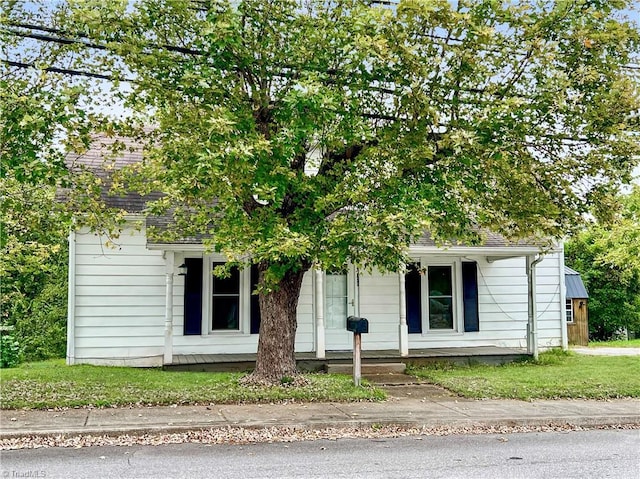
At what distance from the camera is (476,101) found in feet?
28.1

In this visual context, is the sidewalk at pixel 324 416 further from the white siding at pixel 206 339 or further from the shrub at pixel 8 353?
the shrub at pixel 8 353

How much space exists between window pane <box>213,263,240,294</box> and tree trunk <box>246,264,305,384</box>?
3441 millimetres

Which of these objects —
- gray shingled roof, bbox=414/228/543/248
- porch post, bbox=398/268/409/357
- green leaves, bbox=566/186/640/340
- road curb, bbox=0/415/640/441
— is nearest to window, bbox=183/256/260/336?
porch post, bbox=398/268/409/357

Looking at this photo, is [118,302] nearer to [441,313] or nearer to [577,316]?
[441,313]

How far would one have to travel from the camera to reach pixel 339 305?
14164 mm

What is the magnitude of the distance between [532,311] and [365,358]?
4.21 meters

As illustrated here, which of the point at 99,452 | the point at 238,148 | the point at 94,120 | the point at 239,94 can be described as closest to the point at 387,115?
the point at 239,94

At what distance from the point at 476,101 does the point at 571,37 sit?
152 centimetres

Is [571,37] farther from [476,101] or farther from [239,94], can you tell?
[239,94]

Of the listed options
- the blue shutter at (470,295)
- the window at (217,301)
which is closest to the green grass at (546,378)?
the blue shutter at (470,295)

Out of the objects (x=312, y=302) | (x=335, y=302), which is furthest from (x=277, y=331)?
(x=335, y=302)

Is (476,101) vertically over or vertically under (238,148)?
over

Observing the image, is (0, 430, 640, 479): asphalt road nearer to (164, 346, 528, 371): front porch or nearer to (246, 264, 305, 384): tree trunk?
(246, 264, 305, 384): tree trunk

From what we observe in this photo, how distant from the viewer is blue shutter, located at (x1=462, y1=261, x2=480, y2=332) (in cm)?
1477
